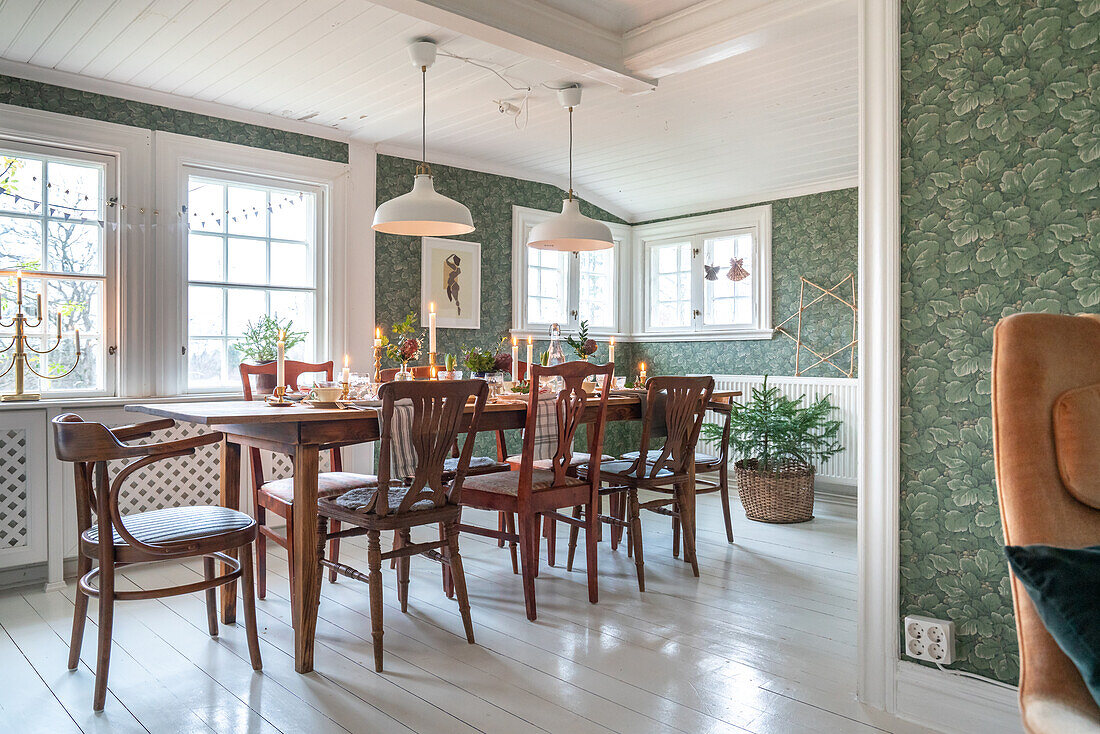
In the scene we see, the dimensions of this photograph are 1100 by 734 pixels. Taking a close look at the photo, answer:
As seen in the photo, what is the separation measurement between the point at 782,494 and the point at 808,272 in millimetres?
1744

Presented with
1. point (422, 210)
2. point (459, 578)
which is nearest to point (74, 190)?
point (422, 210)

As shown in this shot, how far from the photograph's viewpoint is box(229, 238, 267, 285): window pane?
14.8 feet

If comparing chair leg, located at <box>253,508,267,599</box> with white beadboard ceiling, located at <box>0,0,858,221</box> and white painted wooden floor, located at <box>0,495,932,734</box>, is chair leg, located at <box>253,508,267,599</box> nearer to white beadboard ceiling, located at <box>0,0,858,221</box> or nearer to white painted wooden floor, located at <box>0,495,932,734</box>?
white painted wooden floor, located at <box>0,495,932,734</box>

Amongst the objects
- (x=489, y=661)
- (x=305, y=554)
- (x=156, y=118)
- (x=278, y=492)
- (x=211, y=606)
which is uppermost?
(x=156, y=118)

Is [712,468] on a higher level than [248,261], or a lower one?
lower

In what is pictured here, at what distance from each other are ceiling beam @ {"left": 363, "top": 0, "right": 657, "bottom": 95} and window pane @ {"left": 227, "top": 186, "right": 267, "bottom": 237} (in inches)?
79.3

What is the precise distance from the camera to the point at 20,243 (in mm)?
3832

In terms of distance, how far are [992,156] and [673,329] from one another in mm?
4464

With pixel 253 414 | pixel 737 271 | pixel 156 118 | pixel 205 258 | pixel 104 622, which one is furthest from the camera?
pixel 737 271

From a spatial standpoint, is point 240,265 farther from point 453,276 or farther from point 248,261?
point 453,276

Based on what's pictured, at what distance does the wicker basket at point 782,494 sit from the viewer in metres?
4.89

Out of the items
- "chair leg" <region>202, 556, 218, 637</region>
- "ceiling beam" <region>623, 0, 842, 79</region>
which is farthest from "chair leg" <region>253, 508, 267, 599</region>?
"ceiling beam" <region>623, 0, 842, 79</region>

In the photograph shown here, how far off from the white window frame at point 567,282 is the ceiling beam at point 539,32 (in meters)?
1.93

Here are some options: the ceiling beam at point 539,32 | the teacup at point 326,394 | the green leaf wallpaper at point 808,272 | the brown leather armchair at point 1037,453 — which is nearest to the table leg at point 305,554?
the teacup at point 326,394
